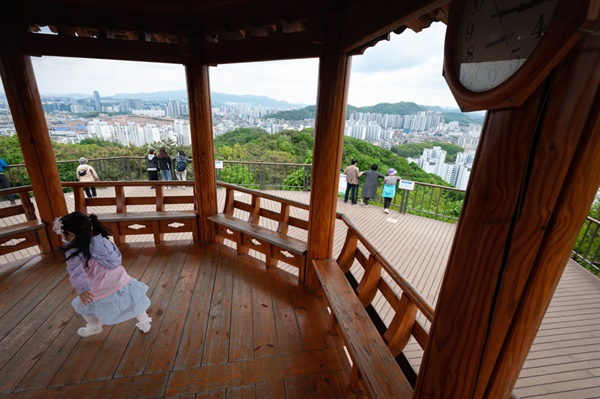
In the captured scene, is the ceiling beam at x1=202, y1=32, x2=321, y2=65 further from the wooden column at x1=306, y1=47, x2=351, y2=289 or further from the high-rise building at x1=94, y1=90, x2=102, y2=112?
the high-rise building at x1=94, y1=90, x2=102, y2=112

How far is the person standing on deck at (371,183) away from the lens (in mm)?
7254

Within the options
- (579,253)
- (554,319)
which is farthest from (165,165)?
(579,253)

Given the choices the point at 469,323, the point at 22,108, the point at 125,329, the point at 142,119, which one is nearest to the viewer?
the point at 469,323

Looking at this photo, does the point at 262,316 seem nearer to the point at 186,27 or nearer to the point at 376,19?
the point at 376,19

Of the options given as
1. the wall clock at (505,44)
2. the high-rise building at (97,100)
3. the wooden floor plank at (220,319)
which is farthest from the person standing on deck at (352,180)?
the high-rise building at (97,100)

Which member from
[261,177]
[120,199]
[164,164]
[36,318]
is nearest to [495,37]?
[36,318]

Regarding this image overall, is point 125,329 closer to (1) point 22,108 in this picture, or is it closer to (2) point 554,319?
(1) point 22,108

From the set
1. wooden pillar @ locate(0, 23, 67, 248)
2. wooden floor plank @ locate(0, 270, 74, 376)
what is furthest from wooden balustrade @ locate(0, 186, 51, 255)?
wooden floor plank @ locate(0, 270, 74, 376)

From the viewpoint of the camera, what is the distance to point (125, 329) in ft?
7.43

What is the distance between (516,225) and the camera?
71 cm

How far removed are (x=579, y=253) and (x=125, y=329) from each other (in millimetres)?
7549

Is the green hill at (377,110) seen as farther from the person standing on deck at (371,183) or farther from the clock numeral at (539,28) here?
the clock numeral at (539,28)

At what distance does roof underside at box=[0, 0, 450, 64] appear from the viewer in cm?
208

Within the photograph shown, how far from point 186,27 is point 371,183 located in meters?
5.85
